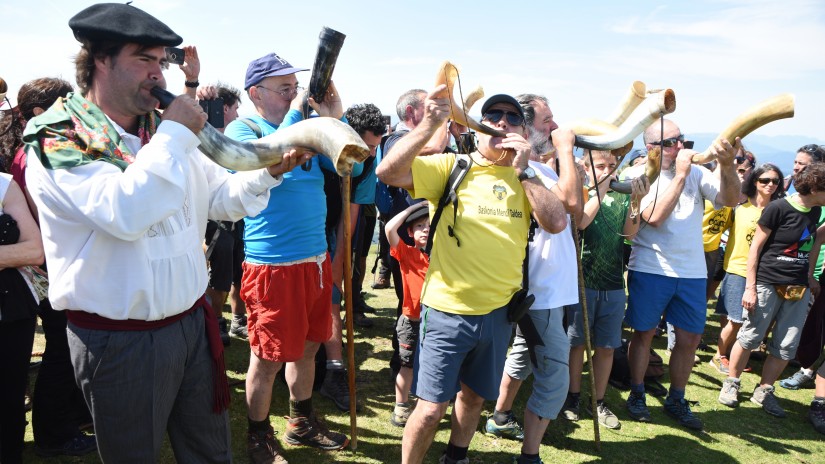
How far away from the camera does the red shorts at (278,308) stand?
3242 mm

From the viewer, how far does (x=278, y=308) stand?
3.25 metres

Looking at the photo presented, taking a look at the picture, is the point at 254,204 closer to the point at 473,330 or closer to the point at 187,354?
the point at 187,354

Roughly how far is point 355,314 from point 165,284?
14.7ft

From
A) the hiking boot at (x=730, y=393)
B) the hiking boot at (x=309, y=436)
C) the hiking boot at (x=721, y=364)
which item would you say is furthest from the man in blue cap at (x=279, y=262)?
the hiking boot at (x=721, y=364)

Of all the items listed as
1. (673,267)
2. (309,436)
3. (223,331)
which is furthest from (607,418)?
(223,331)

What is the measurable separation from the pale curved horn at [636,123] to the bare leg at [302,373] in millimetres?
2110

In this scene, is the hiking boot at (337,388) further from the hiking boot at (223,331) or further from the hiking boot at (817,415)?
the hiking boot at (817,415)

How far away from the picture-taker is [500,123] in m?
3.11

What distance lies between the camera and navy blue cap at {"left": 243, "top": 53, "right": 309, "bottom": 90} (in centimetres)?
340

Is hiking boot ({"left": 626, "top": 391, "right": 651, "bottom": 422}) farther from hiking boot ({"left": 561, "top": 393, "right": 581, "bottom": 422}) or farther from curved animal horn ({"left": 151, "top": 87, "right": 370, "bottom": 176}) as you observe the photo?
curved animal horn ({"left": 151, "top": 87, "right": 370, "bottom": 176})

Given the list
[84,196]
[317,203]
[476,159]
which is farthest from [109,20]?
[476,159]

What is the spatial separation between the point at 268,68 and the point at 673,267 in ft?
11.1

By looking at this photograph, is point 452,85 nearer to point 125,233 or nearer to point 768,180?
point 125,233

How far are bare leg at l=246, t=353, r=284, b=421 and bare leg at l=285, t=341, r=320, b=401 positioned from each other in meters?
0.25
